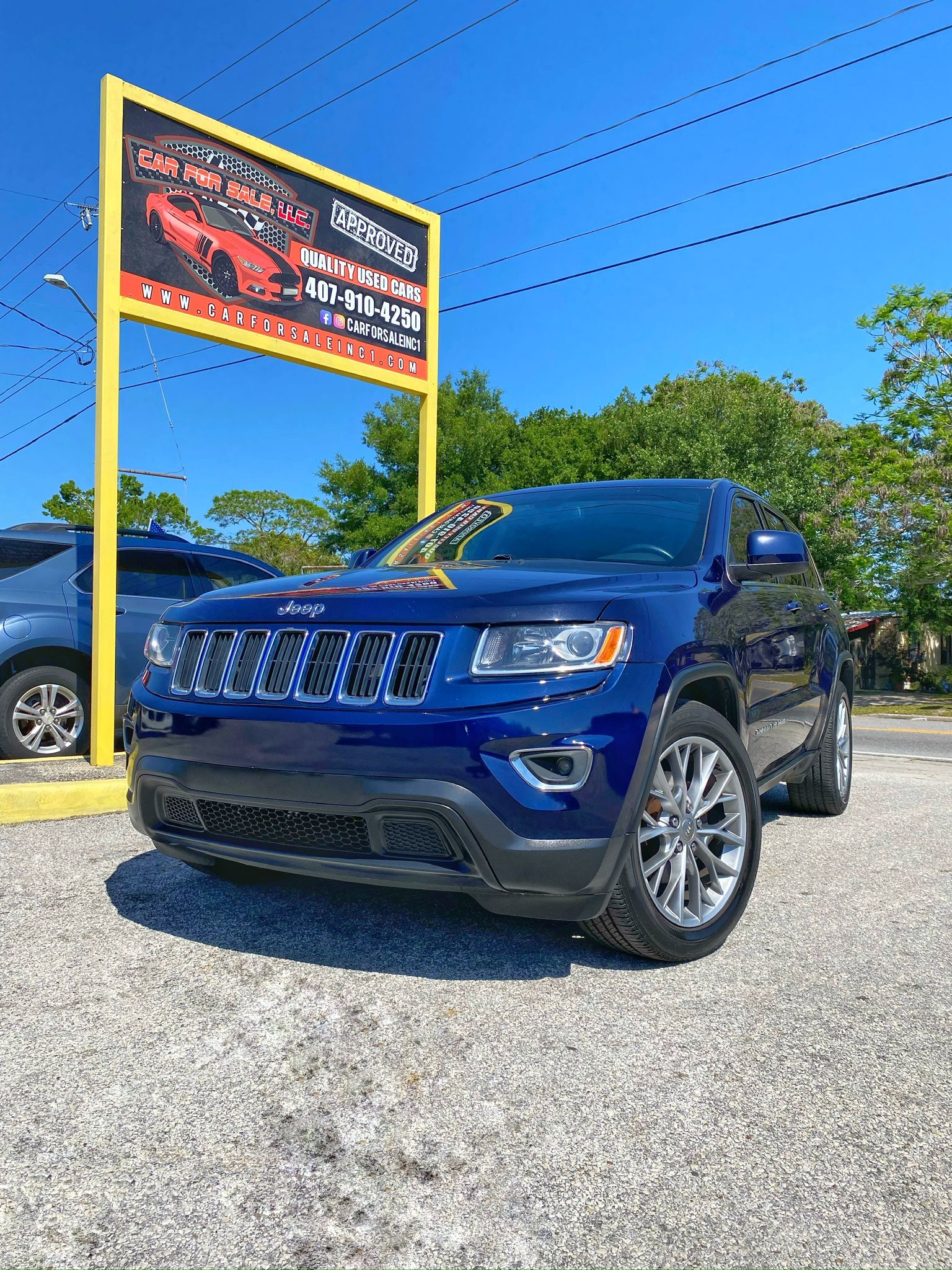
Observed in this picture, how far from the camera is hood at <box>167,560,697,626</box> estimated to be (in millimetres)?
2650

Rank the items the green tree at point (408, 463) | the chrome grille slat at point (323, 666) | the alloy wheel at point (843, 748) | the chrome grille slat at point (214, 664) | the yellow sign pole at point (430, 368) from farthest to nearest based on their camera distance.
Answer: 1. the green tree at point (408, 463)
2. the yellow sign pole at point (430, 368)
3. the alloy wheel at point (843, 748)
4. the chrome grille slat at point (214, 664)
5. the chrome grille slat at point (323, 666)

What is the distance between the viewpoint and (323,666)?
2777mm

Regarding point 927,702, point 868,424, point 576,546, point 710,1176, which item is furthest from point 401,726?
point 868,424

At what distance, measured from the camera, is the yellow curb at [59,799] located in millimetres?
4898

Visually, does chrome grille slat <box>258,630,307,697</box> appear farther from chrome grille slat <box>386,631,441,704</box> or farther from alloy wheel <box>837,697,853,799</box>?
alloy wheel <box>837,697,853,799</box>

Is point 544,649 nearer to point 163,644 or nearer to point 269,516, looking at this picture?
point 163,644

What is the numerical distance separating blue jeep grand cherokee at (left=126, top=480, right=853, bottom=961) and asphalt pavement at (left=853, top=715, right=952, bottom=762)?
16.1 ft

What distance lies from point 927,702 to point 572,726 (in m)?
23.2

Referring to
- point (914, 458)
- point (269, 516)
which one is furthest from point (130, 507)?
point (914, 458)

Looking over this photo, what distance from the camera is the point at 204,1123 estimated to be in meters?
1.99

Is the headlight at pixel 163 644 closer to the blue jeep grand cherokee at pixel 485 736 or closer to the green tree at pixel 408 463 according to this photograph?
the blue jeep grand cherokee at pixel 485 736

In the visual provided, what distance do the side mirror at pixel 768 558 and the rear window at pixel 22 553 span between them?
5.08 metres

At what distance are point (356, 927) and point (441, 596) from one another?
4.00 feet

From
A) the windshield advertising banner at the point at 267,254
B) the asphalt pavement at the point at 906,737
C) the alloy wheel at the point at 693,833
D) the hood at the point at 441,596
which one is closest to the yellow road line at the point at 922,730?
Result: the asphalt pavement at the point at 906,737
